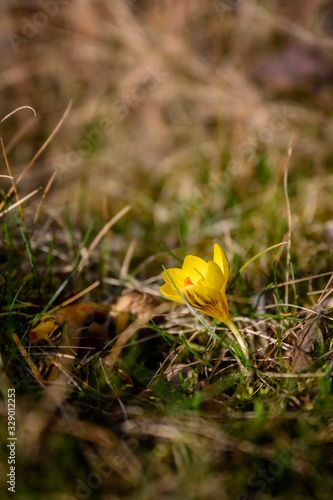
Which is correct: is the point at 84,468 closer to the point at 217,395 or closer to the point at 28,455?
the point at 28,455

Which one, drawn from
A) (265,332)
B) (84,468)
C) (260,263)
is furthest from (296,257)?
(84,468)

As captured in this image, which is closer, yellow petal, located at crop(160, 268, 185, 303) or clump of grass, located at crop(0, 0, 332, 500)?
clump of grass, located at crop(0, 0, 332, 500)

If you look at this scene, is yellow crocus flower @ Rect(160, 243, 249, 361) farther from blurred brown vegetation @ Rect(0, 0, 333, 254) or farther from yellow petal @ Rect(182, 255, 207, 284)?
blurred brown vegetation @ Rect(0, 0, 333, 254)

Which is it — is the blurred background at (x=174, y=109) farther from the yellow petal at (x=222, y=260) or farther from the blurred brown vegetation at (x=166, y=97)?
the yellow petal at (x=222, y=260)

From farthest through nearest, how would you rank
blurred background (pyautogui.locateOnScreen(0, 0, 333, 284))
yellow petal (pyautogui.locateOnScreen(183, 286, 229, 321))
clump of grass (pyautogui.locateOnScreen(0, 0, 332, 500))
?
blurred background (pyautogui.locateOnScreen(0, 0, 333, 284)) < yellow petal (pyautogui.locateOnScreen(183, 286, 229, 321)) < clump of grass (pyautogui.locateOnScreen(0, 0, 332, 500))

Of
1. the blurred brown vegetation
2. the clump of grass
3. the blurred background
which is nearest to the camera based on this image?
the clump of grass

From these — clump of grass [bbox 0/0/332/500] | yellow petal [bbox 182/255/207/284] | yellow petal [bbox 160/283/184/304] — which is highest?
yellow petal [bbox 182/255/207/284]

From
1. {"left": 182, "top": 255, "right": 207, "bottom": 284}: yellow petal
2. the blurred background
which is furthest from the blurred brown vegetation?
{"left": 182, "top": 255, "right": 207, "bottom": 284}: yellow petal
